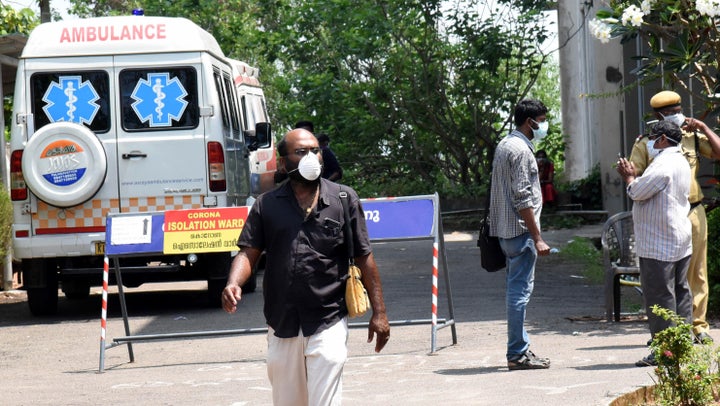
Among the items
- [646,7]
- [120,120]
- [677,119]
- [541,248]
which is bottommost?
[541,248]

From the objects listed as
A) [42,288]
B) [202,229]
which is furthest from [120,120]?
[202,229]

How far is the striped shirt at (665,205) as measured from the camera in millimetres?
8367

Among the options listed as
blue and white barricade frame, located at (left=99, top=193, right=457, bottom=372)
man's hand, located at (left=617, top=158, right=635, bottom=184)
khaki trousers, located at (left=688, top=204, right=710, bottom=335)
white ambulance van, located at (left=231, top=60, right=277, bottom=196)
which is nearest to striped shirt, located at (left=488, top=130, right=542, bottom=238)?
man's hand, located at (left=617, top=158, right=635, bottom=184)

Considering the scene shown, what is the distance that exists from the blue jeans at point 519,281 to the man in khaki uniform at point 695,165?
1.17 metres

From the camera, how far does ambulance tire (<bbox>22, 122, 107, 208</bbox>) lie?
12461 millimetres

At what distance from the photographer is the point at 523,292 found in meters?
8.48

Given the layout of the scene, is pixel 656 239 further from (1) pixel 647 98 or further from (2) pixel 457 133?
(2) pixel 457 133

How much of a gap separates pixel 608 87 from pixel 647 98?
5467mm

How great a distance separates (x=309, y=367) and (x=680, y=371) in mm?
2225

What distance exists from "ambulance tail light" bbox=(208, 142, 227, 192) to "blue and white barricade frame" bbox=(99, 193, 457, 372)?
222cm

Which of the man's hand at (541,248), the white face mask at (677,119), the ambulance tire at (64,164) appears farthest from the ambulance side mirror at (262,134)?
the man's hand at (541,248)

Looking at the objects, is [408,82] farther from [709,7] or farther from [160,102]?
[709,7]

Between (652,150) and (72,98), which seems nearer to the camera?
(652,150)

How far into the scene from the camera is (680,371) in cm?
668
